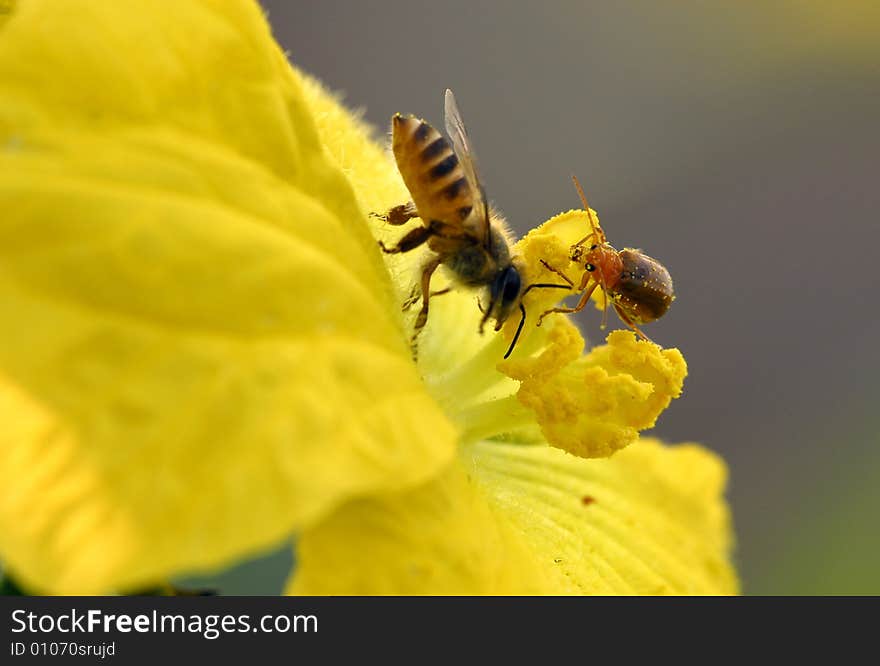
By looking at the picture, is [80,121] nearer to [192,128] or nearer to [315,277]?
[192,128]

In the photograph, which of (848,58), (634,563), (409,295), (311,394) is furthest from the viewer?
(848,58)

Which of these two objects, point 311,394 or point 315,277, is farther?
Result: point 315,277

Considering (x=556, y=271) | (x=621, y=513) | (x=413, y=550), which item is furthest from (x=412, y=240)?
(x=621, y=513)

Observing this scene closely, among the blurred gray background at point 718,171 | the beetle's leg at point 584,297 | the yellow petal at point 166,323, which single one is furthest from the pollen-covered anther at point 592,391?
the blurred gray background at point 718,171

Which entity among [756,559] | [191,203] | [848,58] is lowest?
[756,559]

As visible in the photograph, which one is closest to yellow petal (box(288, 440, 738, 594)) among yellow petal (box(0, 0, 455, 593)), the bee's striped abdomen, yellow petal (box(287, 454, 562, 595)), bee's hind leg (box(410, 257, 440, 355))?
yellow petal (box(287, 454, 562, 595))

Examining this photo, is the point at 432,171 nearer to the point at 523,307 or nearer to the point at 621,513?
the point at 523,307
